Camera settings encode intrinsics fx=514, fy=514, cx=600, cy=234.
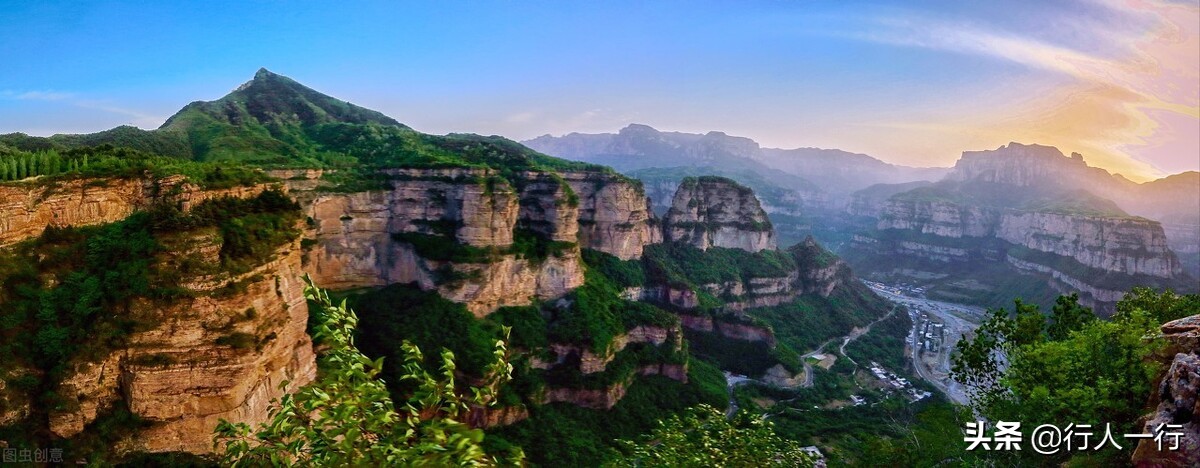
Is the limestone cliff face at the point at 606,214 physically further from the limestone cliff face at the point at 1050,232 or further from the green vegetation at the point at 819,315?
the limestone cliff face at the point at 1050,232

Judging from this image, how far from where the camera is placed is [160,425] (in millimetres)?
22047

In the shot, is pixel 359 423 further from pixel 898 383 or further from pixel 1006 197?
pixel 1006 197

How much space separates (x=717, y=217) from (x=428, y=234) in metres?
53.9

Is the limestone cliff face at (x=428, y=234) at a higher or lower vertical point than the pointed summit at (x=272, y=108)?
lower

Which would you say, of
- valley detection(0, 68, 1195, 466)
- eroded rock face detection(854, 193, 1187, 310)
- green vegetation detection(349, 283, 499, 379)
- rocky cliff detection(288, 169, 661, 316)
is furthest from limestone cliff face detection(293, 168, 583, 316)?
eroded rock face detection(854, 193, 1187, 310)

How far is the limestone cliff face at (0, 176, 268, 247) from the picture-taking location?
22.1 meters

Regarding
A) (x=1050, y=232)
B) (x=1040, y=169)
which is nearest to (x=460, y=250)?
(x=1050, y=232)

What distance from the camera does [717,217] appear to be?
289ft

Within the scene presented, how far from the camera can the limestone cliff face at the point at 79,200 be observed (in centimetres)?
2206

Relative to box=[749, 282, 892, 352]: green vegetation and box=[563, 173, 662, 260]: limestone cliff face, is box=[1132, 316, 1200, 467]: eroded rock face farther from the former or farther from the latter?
box=[749, 282, 892, 352]: green vegetation

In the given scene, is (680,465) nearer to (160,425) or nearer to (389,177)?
(160,425)

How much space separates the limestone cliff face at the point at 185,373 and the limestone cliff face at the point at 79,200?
4.92 meters

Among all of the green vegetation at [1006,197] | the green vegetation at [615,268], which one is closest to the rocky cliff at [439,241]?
the green vegetation at [615,268]

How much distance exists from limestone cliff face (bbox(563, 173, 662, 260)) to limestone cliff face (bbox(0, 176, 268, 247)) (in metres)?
43.5
